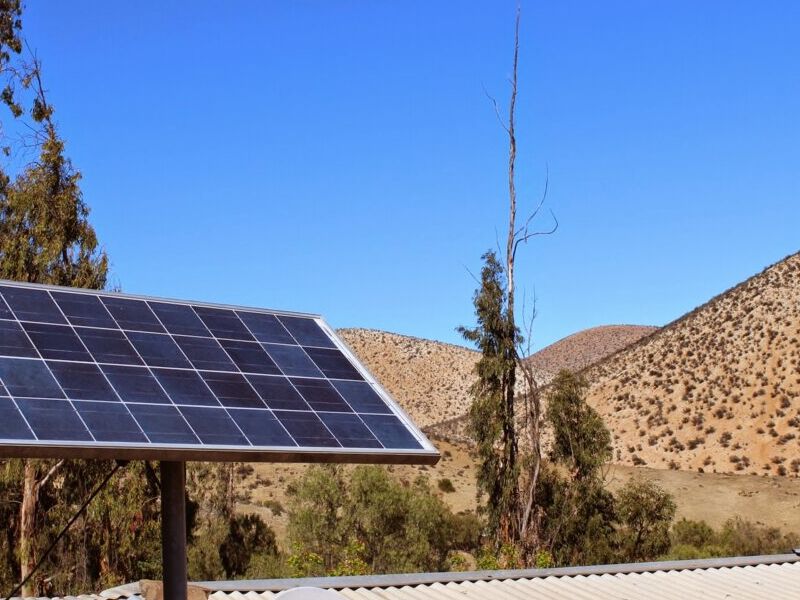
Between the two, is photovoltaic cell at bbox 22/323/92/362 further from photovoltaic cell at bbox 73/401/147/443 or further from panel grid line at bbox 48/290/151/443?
photovoltaic cell at bbox 73/401/147/443

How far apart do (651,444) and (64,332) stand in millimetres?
59298

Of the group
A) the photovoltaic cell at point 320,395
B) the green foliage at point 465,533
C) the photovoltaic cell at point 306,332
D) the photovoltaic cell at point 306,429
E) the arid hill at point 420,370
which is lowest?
the green foliage at point 465,533

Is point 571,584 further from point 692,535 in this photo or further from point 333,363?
point 692,535

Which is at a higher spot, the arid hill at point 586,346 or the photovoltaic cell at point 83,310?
the arid hill at point 586,346

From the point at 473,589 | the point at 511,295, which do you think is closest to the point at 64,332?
the point at 473,589

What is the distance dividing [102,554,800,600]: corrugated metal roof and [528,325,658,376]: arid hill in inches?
4075

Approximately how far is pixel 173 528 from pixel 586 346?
12824 cm

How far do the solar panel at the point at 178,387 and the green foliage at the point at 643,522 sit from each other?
27.7 metres

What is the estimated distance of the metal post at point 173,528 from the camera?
8609 millimetres

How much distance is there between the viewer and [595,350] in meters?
131

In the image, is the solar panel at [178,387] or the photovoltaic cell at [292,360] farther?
the photovoltaic cell at [292,360]

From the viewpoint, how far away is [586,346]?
134 m

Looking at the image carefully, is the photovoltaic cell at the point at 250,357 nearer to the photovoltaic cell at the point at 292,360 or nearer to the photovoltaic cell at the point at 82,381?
the photovoltaic cell at the point at 292,360

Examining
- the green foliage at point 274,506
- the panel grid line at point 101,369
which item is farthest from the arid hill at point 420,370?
the panel grid line at point 101,369
